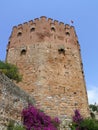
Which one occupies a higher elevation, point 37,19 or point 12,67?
point 37,19

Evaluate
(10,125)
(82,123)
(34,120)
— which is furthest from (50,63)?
(10,125)

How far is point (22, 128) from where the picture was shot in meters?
11.2

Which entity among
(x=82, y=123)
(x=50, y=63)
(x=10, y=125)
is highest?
(x=50, y=63)

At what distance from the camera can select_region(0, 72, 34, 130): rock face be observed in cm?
1085

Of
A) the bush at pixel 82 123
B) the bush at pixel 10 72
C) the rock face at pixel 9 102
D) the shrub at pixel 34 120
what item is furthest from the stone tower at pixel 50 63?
the rock face at pixel 9 102

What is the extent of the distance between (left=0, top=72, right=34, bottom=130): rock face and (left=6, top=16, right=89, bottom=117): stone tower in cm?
343

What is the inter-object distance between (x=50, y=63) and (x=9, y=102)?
21.2 feet

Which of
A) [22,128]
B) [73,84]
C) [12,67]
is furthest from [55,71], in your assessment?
[22,128]

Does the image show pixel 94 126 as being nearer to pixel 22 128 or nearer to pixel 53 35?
pixel 22 128

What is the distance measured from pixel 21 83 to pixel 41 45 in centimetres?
318

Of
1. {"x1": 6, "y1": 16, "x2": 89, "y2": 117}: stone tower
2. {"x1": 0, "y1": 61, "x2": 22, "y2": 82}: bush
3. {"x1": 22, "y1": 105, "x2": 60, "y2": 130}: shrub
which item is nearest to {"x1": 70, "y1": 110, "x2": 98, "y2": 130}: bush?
{"x1": 6, "y1": 16, "x2": 89, "y2": 117}: stone tower

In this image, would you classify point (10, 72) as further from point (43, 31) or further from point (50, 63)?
point (43, 31)

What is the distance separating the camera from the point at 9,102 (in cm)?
1155

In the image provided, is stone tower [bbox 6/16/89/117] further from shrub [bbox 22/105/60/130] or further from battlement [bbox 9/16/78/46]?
shrub [bbox 22/105/60/130]
